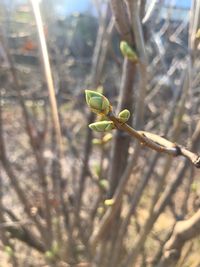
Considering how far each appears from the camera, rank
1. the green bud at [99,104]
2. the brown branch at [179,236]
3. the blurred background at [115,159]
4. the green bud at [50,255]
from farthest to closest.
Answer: the green bud at [50,255] → the blurred background at [115,159] → the brown branch at [179,236] → the green bud at [99,104]

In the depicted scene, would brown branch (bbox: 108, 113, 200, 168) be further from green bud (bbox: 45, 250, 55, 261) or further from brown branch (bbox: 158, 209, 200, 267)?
green bud (bbox: 45, 250, 55, 261)

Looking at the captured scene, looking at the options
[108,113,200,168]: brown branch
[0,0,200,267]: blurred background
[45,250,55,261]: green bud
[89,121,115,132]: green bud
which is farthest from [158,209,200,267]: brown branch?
[45,250,55,261]: green bud

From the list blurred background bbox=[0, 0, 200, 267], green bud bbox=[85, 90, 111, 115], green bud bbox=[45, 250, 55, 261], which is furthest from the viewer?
green bud bbox=[45, 250, 55, 261]

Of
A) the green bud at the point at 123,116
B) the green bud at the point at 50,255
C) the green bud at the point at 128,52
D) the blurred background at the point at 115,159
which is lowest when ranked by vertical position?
the green bud at the point at 50,255

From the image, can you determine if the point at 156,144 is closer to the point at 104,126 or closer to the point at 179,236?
the point at 104,126

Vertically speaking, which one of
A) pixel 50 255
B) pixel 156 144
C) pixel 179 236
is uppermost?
pixel 156 144

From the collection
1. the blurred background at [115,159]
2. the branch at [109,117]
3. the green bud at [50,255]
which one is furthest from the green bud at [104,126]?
the green bud at [50,255]

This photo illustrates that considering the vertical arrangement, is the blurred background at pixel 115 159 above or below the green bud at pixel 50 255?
above

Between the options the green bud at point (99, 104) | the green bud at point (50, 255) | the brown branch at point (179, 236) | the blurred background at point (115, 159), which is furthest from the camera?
the green bud at point (50, 255)

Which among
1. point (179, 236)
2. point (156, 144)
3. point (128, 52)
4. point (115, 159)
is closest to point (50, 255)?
point (115, 159)

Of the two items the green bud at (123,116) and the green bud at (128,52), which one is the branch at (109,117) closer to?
the green bud at (123,116)

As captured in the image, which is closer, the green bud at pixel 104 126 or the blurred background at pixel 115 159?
the green bud at pixel 104 126
